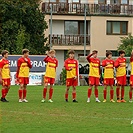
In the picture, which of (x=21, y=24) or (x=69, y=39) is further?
(x=69, y=39)

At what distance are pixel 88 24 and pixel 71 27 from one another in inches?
70.4

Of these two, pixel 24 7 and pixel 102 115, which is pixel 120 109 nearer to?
pixel 102 115

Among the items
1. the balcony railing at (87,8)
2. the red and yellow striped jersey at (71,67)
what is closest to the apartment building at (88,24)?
the balcony railing at (87,8)

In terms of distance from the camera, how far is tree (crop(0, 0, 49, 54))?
5241 cm

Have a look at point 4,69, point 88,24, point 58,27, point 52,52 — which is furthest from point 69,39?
point 52,52

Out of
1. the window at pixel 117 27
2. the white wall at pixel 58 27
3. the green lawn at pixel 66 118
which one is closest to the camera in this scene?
the green lawn at pixel 66 118

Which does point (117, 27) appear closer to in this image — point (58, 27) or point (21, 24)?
point (58, 27)

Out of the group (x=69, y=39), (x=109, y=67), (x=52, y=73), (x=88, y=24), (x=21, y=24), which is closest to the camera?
(x=52, y=73)

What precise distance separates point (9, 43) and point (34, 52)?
2.27 meters

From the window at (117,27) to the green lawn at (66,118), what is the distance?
141 feet

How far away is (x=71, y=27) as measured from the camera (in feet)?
209

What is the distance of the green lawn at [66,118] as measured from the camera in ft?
45.0

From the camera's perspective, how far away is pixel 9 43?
2068 inches

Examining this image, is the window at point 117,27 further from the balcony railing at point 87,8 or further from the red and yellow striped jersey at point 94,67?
the red and yellow striped jersey at point 94,67
